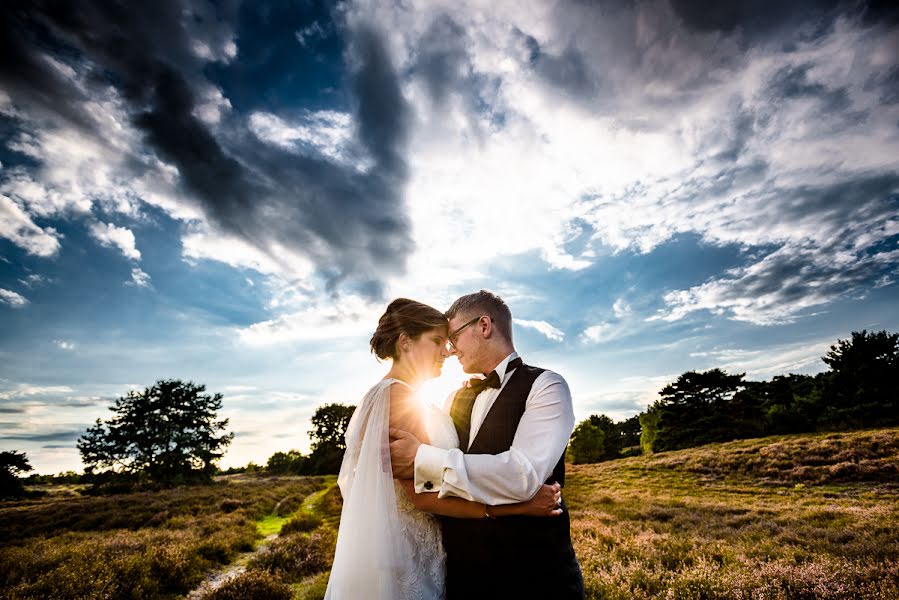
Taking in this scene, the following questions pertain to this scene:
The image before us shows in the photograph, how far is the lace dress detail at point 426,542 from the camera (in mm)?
2494

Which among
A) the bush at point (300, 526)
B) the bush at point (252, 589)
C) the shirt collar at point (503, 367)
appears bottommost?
the bush at point (300, 526)

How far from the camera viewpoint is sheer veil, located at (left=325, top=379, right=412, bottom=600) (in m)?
2.37

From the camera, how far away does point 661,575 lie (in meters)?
6.50

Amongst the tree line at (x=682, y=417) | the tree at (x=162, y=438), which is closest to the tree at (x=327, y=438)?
the tree line at (x=682, y=417)

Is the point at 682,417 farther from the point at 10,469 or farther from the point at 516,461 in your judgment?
the point at 10,469

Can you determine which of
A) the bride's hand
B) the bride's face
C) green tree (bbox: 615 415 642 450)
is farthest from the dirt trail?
green tree (bbox: 615 415 642 450)

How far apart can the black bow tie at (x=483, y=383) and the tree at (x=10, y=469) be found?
3866cm

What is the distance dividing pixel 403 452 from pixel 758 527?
13.1m

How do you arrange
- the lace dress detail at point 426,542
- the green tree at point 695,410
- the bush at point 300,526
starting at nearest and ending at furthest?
the lace dress detail at point 426,542 < the bush at point 300,526 < the green tree at point 695,410

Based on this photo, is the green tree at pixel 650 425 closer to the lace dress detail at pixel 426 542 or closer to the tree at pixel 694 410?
the tree at pixel 694 410

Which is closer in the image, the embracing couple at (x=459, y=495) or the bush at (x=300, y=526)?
the embracing couple at (x=459, y=495)

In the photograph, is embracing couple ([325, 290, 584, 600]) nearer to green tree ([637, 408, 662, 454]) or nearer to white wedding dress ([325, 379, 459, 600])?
white wedding dress ([325, 379, 459, 600])

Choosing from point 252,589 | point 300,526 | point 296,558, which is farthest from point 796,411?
point 252,589

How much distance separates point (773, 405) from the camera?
40.4 metres
